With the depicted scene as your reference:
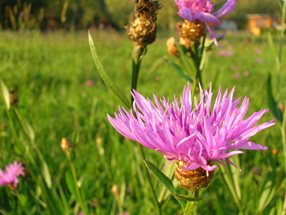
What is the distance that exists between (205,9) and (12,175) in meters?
0.56

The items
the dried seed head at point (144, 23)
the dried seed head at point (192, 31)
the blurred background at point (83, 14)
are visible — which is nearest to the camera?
the dried seed head at point (144, 23)

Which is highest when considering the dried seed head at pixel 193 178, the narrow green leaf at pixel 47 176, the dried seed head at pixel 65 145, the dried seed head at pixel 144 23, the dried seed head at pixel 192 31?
the dried seed head at pixel 144 23

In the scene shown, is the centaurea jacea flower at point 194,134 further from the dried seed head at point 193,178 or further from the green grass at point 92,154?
the green grass at point 92,154

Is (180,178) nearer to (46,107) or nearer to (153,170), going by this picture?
(153,170)

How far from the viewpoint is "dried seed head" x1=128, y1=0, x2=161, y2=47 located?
1.97ft

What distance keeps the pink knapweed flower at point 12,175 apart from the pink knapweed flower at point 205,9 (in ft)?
1.74

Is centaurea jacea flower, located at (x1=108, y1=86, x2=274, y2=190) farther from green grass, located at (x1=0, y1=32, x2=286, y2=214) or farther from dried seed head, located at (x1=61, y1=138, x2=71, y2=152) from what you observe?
dried seed head, located at (x1=61, y1=138, x2=71, y2=152)

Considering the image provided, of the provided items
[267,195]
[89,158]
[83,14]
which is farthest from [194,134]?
[83,14]

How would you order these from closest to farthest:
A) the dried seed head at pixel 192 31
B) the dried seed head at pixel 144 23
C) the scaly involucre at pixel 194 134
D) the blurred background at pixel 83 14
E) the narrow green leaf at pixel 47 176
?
the scaly involucre at pixel 194 134 < the dried seed head at pixel 144 23 < the dried seed head at pixel 192 31 < the narrow green leaf at pixel 47 176 < the blurred background at pixel 83 14

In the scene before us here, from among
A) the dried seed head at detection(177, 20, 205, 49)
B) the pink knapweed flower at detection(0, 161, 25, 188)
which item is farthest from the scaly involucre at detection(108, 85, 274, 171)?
the pink knapweed flower at detection(0, 161, 25, 188)

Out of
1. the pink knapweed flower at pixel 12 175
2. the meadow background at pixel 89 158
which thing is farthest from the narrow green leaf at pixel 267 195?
the pink knapweed flower at pixel 12 175

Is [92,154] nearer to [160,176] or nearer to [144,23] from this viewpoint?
[144,23]

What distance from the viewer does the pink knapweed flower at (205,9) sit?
0.67 metres

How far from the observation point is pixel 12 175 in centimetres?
92
